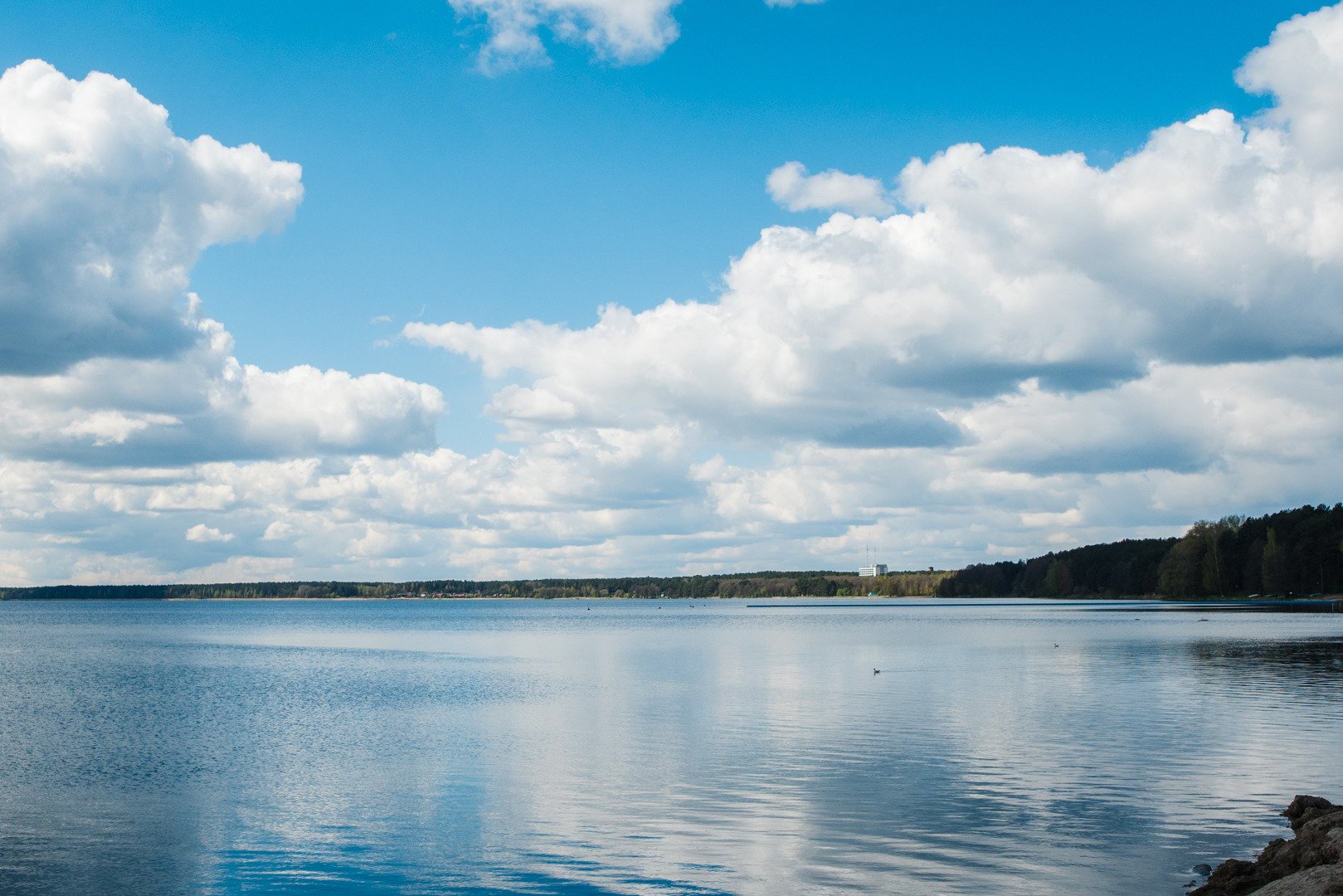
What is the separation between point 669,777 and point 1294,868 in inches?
602

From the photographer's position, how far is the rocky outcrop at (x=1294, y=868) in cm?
1487

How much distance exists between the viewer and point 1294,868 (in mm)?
16812

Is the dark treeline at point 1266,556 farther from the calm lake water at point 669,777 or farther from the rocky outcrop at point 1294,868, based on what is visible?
the rocky outcrop at point 1294,868

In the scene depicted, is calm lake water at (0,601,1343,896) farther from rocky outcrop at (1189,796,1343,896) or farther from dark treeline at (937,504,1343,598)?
dark treeline at (937,504,1343,598)

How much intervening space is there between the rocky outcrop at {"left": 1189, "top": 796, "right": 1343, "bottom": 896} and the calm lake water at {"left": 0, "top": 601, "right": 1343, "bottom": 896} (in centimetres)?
87

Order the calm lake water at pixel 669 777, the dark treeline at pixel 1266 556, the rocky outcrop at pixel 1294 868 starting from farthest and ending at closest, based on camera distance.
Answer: the dark treeline at pixel 1266 556 → the calm lake water at pixel 669 777 → the rocky outcrop at pixel 1294 868

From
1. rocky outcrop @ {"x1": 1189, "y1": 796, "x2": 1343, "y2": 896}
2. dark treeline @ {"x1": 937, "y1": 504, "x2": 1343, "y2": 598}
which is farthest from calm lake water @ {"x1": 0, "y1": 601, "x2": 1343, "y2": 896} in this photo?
dark treeline @ {"x1": 937, "y1": 504, "x2": 1343, "y2": 598}

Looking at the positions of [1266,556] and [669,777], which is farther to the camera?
[1266,556]

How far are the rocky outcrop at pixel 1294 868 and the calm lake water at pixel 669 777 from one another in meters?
0.87

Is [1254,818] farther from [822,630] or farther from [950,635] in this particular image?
[822,630]

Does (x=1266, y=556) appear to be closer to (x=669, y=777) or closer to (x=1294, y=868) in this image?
(x=669, y=777)

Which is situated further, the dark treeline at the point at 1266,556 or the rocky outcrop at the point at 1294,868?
the dark treeline at the point at 1266,556

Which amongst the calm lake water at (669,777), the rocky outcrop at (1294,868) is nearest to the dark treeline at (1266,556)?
the calm lake water at (669,777)

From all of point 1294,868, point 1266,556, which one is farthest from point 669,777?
point 1266,556
